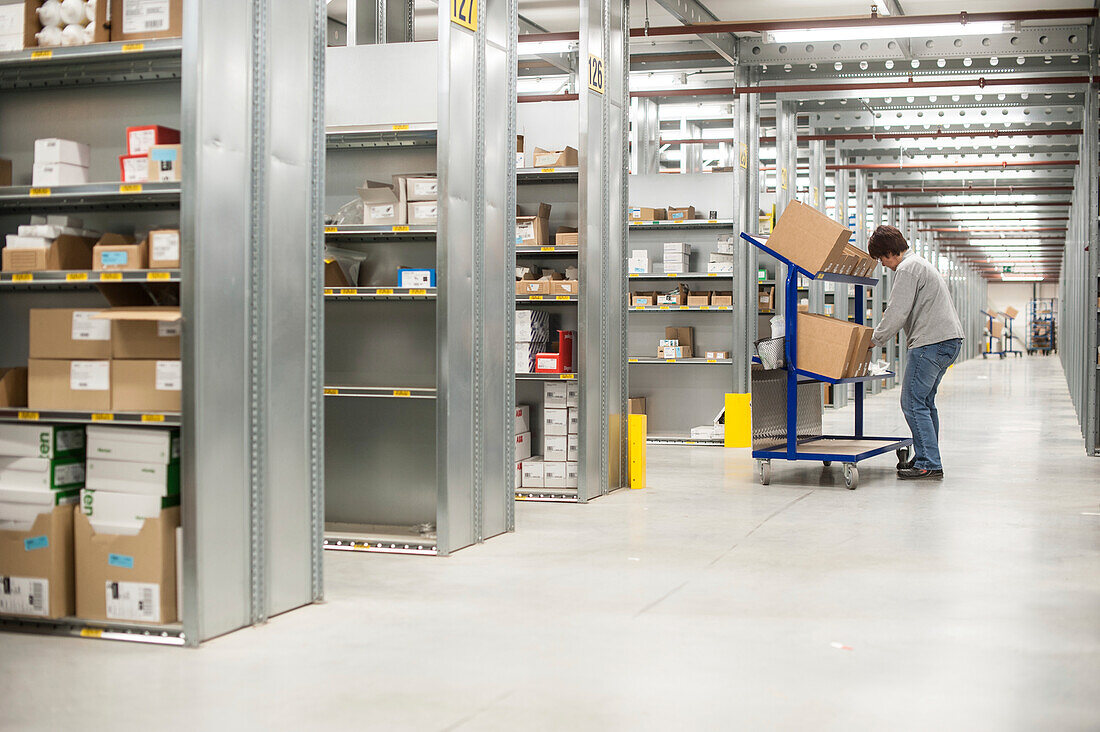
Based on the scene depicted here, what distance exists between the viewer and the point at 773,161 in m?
19.0

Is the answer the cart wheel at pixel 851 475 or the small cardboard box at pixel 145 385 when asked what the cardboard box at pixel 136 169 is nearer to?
the small cardboard box at pixel 145 385

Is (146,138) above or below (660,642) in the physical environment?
above

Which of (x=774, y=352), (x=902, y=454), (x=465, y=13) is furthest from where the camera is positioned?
(x=902, y=454)

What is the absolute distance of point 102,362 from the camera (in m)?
4.10

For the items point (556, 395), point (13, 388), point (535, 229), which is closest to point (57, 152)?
point (13, 388)

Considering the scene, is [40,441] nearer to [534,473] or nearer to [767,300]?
[534,473]

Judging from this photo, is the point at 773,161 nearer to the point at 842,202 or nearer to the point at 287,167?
the point at 842,202

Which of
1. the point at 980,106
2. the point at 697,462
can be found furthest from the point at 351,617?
the point at 980,106

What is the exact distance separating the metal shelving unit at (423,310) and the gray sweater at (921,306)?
3.57 m

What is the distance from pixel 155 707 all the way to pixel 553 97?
37.2ft

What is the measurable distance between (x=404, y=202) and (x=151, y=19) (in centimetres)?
207

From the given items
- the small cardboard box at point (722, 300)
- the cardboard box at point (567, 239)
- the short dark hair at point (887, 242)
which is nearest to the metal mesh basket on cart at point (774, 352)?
the short dark hair at point (887, 242)

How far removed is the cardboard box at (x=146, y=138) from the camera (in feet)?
13.3

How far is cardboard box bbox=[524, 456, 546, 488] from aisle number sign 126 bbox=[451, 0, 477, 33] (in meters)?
3.10
